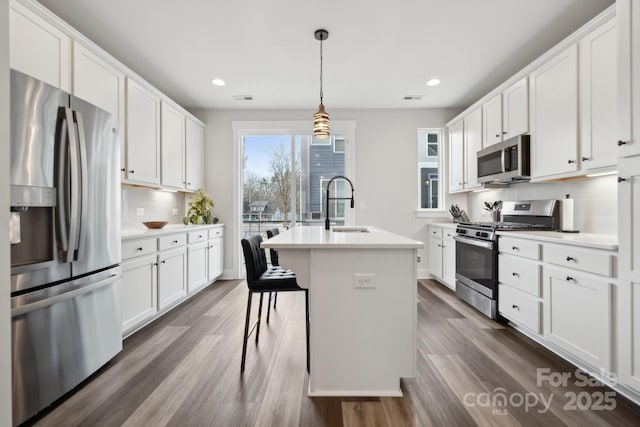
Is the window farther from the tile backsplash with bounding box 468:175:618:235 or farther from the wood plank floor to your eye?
the wood plank floor

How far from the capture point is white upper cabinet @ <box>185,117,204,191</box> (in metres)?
4.09

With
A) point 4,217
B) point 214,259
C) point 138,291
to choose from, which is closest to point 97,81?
point 138,291

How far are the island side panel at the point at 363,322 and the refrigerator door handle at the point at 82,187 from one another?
4.52 feet

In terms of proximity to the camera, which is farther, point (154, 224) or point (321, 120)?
point (154, 224)

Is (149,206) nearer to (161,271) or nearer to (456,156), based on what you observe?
(161,271)

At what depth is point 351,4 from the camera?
230cm

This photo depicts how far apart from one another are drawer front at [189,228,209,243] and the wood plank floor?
1164 mm

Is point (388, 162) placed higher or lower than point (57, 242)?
higher

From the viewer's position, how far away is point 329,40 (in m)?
2.76

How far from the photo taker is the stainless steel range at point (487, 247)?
2.81 metres

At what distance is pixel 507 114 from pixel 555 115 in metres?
0.66

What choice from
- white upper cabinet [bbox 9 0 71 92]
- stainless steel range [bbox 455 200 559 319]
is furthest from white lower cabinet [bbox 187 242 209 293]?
stainless steel range [bbox 455 200 559 319]

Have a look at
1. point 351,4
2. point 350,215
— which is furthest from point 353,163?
point 351,4

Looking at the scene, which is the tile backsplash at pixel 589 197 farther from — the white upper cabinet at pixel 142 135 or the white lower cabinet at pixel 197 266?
the white upper cabinet at pixel 142 135
